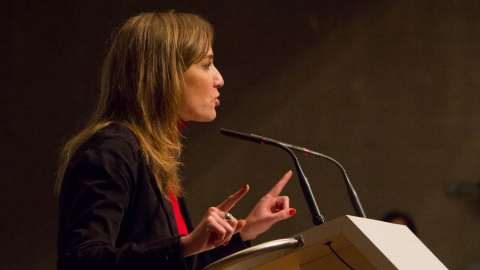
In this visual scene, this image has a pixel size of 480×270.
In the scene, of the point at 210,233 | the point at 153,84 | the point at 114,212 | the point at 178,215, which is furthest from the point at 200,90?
the point at 210,233

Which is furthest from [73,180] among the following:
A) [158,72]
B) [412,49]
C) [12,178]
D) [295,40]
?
[412,49]

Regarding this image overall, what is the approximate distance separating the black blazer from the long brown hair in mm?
64

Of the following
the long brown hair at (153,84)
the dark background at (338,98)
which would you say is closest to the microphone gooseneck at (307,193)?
the long brown hair at (153,84)

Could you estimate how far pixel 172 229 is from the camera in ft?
4.65

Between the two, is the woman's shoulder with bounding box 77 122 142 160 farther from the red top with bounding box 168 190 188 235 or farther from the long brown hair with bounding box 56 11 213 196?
the red top with bounding box 168 190 188 235

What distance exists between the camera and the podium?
1.17 metres

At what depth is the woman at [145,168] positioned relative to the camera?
46.8 inches

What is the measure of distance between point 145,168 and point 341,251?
1.57 ft

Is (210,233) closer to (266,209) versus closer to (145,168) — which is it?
(145,168)

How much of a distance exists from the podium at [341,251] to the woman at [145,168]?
81 mm

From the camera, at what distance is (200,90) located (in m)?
1.69

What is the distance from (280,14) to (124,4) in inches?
36.5

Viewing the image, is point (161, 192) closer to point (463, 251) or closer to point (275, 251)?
point (275, 251)

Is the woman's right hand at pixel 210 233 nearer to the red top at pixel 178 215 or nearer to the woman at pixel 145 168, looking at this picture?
the woman at pixel 145 168
